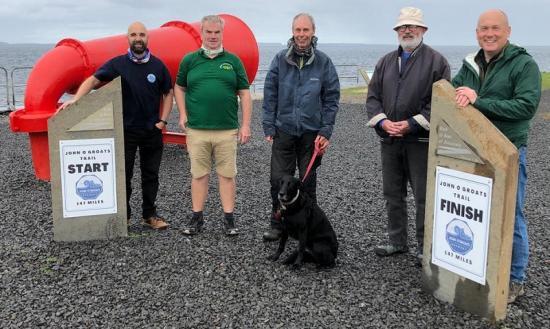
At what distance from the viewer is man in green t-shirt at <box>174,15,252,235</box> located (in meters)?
5.02

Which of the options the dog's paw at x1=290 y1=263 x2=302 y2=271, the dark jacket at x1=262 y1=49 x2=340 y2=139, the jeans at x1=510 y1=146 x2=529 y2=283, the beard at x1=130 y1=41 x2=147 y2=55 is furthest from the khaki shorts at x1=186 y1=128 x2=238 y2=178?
the jeans at x1=510 y1=146 x2=529 y2=283

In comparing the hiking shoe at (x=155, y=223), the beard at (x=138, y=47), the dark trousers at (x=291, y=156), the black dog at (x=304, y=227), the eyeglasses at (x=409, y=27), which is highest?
the eyeglasses at (x=409, y=27)

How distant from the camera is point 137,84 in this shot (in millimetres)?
5156

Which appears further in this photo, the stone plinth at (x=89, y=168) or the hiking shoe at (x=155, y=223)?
the hiking shoe at (x=155, y=223)

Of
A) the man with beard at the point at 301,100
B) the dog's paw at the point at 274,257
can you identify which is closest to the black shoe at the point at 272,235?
the man with beard at the point at 301,100

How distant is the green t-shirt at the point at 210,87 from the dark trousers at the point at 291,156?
530mm

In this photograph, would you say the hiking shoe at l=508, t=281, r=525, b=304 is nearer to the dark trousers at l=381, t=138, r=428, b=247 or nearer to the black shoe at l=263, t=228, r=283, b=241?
the dark trousers at l=381, t=138, r=428, b=247

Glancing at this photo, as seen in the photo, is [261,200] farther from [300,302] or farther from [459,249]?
[459,249]

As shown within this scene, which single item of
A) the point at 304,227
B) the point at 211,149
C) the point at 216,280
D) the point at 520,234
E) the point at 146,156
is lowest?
the point at 216,280

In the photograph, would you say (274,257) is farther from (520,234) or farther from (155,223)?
(520,234)

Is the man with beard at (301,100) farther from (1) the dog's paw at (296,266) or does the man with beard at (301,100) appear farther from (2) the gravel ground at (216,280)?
(2) the gravel ground at (216,280)

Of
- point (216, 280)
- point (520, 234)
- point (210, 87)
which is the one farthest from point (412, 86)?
point (216, 280)

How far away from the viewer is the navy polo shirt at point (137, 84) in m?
5.15

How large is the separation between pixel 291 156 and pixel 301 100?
60 centimetres
